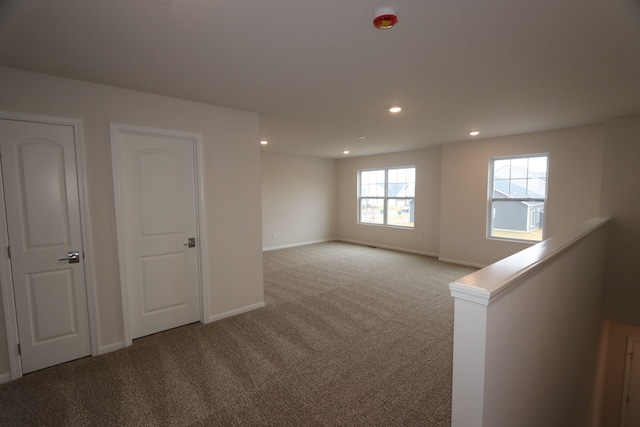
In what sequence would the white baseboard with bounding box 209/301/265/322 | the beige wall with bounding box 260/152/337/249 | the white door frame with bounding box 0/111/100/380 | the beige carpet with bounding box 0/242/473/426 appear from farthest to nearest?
the beige wall with bounding box 260/152/337/249
the white baseboard with bounding box 209/301/265/322
the white door frame with bounding box 0/111/100/380
the beige carpet with bounding box 0/242/473/426

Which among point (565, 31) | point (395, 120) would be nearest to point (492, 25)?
point (565, 31)

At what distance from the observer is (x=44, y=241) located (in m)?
2.42

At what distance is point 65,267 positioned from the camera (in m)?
2.51

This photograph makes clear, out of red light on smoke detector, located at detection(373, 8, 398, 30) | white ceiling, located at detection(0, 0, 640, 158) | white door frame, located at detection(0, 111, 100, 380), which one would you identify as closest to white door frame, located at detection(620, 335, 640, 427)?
white ceiling, located at detection(0, 0, 640, 158)

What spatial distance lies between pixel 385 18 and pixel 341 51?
19.2 inches

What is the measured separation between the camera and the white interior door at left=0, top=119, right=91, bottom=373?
229 cm

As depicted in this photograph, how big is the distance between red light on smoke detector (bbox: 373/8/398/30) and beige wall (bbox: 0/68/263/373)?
7.32 ft

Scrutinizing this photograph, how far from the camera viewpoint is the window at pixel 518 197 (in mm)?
4902

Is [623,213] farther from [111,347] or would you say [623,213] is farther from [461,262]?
[111,347]

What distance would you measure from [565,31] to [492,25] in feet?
1.64

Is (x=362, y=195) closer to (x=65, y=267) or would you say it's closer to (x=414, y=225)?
(x=414, y=225)

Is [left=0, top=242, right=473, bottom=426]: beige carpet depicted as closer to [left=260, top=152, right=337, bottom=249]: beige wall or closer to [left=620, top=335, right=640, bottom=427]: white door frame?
[left=620, top=335, right=640, bottom=427]: white door frame

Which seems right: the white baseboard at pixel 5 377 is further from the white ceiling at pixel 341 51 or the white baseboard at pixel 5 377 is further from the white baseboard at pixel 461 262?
the white baseboard at pixel 461 262

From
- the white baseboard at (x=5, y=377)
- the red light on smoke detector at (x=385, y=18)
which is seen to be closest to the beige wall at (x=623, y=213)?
the red light on smoke detector at (x=385, y=18)
